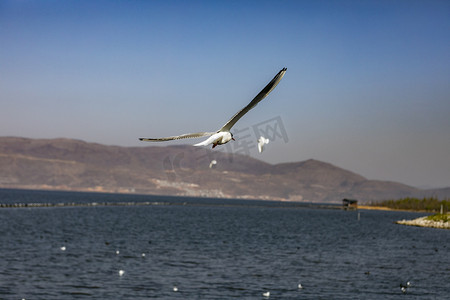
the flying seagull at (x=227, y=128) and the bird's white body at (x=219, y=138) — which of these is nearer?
the flying seagull at (x=227, y=128)

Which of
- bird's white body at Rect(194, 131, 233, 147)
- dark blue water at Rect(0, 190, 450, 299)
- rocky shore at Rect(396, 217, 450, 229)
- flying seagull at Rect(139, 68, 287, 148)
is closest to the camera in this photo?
flying seagull at Rect(139, 68, 287, 148)

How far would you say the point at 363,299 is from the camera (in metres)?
43.2

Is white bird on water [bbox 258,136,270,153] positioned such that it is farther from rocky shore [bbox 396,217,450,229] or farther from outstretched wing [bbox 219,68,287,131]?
rocky shore [bbox 396,217,450,229]

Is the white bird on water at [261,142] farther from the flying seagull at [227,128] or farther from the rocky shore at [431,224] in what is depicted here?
the rocky shore at [431,224]

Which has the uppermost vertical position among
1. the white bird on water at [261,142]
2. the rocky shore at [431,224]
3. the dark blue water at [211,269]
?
the white bird on water at [261,142]

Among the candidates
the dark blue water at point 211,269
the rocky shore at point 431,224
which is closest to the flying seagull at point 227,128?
the dark blue water at point 211,269

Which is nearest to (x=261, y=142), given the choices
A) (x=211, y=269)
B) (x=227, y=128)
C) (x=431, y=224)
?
(x=227, y=128)

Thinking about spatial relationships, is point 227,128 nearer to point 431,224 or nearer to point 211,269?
point 211,269

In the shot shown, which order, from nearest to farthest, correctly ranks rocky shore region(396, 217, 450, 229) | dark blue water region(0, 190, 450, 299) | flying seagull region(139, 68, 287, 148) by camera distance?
flying seagull region(139, 68, 287, 148)
dark blue water region(0, 190, 450, 299)
rocky shore region(396, 217, 450, 229)

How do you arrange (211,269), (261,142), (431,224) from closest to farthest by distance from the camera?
(261,142) < (211,269) < (431,224)

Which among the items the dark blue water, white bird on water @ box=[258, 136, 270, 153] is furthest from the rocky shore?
white bird on water @ box=[258, 136, 270, 153]

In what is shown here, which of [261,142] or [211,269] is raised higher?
[261,142]

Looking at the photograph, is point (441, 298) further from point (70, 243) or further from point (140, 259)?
point (70, 243)

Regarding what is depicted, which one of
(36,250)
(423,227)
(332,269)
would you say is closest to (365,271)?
(332,269)
